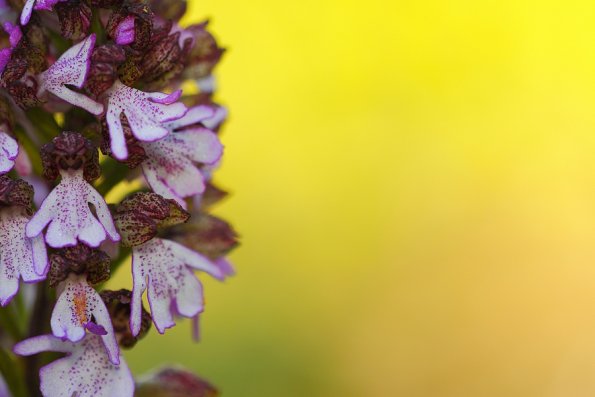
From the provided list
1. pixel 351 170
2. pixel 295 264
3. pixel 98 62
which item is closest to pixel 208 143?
pixel 98 62

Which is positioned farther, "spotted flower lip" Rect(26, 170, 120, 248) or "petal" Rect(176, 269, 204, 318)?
"petal" Rect(176, 269, 204, 318)

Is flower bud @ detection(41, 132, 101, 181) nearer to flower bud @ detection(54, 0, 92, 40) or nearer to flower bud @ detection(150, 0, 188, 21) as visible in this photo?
flower bud @ detection(54, 0, 92, 40)

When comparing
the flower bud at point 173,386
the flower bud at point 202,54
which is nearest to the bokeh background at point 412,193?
the flower bud at point 173,386

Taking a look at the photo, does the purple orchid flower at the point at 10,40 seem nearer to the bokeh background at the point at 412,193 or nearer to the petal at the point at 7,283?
the petal at the point at 7,283

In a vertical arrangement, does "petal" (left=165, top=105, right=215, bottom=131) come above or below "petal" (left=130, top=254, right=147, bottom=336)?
above

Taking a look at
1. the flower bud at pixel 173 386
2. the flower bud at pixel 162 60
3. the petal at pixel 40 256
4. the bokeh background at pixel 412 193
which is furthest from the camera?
the bokeh background at pixel 412 193

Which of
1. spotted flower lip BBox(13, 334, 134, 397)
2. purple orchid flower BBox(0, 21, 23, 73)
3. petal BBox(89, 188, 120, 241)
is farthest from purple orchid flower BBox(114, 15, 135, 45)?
spotted flower lip BBox(13, 334, 134, 397)
